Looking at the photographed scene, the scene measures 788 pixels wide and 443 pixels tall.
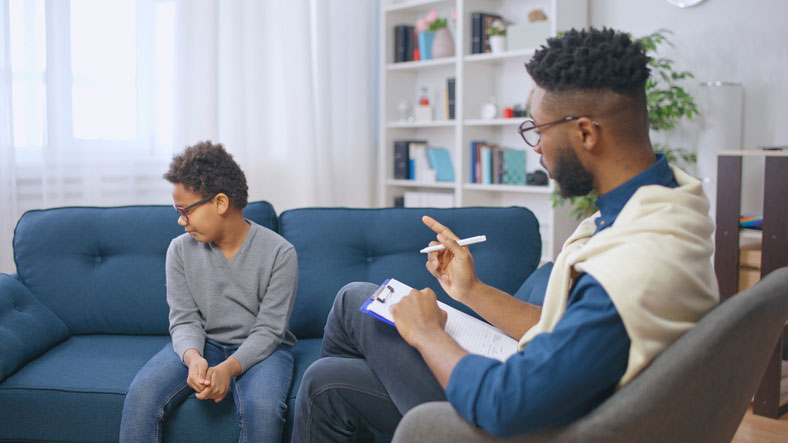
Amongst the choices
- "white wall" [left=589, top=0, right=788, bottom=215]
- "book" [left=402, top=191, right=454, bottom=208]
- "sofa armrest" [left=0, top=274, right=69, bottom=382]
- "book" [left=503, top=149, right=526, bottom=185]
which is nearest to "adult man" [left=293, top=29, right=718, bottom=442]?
"sofa armrest" [left=0, top=274, right=69, bottom=382]

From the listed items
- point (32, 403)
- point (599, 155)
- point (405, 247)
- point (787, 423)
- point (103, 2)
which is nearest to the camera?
point (599, 155)

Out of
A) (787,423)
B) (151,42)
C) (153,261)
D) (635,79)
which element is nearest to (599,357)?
(635,79)

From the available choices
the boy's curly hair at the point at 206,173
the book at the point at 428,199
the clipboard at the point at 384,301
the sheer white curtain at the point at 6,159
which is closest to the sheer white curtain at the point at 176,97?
the sheer white curtain at the point at 6,159

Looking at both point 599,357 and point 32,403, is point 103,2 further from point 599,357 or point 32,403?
point 599,357

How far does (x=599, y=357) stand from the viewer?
3.30ft

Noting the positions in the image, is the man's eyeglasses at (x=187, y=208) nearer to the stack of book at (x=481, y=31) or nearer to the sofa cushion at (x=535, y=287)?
the sofa cushion at (x=535, y=287)

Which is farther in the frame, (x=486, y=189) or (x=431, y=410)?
(x=486, y=189)

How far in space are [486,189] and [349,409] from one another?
2.66 m

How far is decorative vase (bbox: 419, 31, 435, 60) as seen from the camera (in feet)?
13.8

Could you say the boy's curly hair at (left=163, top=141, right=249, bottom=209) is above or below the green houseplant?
below

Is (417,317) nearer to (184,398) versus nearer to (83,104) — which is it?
(184,398)

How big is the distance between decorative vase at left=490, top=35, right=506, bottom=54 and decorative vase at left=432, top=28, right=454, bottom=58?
13.2 inches

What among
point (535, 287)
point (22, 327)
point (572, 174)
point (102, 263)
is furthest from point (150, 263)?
point (572, 174)

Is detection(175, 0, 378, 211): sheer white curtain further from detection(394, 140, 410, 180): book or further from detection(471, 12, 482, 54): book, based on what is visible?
detection(471, 12, 482, 54): book
